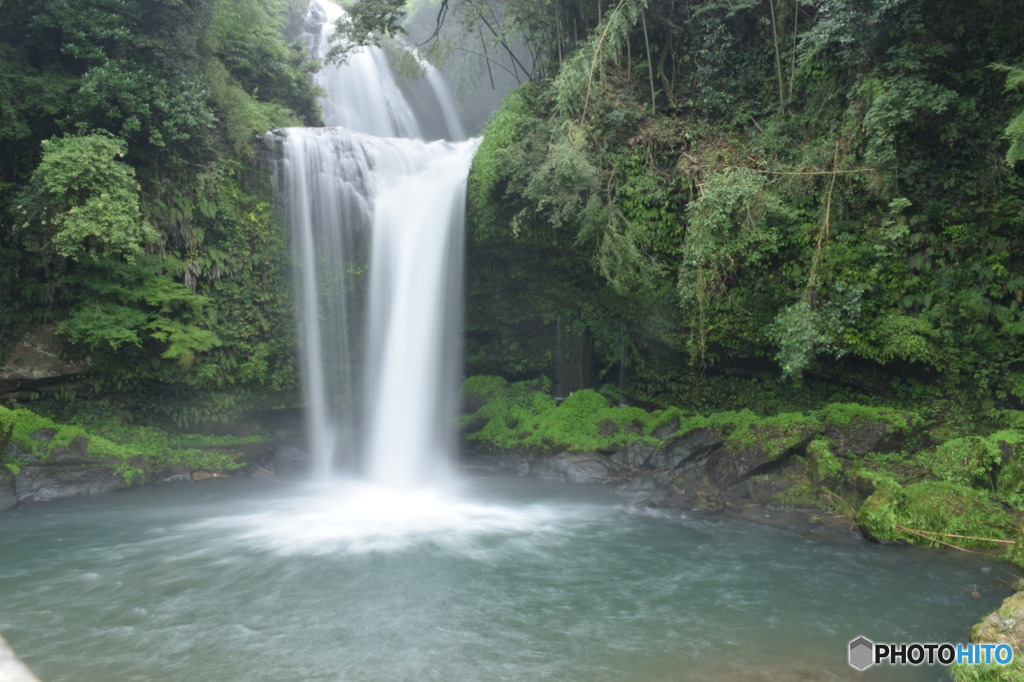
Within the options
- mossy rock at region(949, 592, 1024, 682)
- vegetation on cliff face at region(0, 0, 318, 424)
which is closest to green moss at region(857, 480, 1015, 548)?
mossy rock at region(949, 592, 1024, 682)

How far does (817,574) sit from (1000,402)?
4104 millimetres

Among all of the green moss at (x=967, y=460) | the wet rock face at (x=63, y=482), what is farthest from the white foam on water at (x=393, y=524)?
the green moss at (x=967, y=460)

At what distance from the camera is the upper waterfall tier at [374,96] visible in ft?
72.3

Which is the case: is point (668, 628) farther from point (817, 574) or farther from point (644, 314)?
point (644, 314)

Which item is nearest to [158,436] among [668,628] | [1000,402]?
[668,628]

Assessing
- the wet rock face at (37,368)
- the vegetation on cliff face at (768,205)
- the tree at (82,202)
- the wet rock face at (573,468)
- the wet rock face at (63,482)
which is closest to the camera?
the vegetation on cliff face at (768,205)

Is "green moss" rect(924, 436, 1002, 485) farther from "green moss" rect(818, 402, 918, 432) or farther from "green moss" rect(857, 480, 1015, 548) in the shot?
"green moss" rect(818, 402, 918, 432)

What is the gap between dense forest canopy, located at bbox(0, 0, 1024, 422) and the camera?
29.6 ft

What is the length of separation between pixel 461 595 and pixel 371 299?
7.78m

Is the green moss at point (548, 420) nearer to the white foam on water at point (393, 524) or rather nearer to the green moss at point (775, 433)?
the green moss at point (775, 433)

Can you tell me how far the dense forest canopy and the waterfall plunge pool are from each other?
10.1ft

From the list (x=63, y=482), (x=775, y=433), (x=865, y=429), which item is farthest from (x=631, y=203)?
(x=63, y=482)

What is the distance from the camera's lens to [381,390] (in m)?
13.2

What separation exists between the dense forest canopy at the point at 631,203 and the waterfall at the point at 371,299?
56 cm
